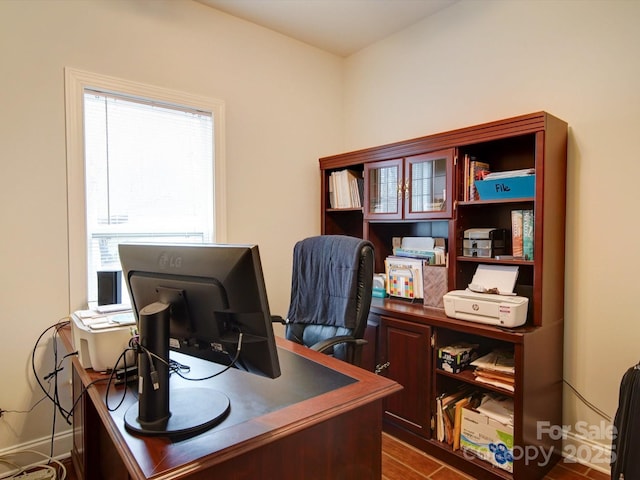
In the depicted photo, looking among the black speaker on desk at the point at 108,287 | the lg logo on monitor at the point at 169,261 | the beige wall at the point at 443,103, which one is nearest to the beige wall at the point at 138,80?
the beige wall at the point at 443,103

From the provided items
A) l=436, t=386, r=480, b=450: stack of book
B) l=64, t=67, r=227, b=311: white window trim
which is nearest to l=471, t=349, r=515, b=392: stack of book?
l=436, t=386, r=480, b=450: stack of book

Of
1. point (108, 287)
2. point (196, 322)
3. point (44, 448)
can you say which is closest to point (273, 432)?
point (196, 322)

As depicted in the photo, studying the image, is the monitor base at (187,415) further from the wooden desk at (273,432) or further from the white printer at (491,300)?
the white printer at (491,300)

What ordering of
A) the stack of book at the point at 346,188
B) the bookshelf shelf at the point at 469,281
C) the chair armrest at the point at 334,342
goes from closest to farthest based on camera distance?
the chair armrest at the point at 334,342 → the bookshelf shelf at the point at 469,281 → the stack of book at the point at 346,188

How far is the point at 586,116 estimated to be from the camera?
211 centimetres

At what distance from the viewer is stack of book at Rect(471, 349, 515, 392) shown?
1979 millimetres

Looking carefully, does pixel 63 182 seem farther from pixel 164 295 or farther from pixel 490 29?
pixel 490 29

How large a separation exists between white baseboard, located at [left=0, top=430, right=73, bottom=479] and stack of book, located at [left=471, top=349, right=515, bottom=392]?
2.33 metres

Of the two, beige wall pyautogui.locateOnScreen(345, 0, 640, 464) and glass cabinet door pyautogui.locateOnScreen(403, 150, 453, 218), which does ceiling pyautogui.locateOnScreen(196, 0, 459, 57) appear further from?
glass cabinet door pyautogui.locateOnScreen(403, 150, 453, 218)

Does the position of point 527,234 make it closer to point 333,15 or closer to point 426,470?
point 426,470

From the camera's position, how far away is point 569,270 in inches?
86.4

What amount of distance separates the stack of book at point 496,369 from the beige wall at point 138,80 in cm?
154

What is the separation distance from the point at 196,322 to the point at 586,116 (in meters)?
2.26

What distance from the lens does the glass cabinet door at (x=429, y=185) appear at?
7.66ft
